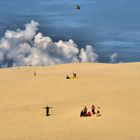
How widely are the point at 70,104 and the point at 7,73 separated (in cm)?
2617

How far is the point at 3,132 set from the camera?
2880 centimetres

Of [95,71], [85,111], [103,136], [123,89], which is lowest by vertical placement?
[103,136]

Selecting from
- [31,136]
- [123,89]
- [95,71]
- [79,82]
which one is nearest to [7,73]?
[95,71]

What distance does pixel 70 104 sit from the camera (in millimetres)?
37000

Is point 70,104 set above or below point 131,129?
above

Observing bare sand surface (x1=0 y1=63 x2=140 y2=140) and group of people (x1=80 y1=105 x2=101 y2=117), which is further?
group of people (x1=80 y1=105 x2=101 y2=117)

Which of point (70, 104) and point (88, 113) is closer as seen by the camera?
point (88, 113)

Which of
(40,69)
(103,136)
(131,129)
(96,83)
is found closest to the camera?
(103,136)

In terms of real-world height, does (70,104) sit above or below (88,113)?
above

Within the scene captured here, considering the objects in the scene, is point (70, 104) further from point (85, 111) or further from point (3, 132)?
point (3, 132)

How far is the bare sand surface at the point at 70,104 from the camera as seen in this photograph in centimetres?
2792

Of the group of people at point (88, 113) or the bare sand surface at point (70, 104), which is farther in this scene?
the group of people at point (88, 113)

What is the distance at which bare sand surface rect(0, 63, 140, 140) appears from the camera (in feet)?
91.6

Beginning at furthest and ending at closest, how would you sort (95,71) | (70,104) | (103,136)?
(95,71) → (70,104) → (103,136)
